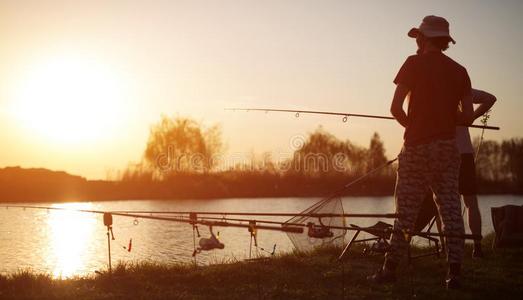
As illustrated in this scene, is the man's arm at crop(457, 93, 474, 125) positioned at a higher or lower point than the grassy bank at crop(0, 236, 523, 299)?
higher

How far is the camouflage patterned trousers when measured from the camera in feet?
18.1

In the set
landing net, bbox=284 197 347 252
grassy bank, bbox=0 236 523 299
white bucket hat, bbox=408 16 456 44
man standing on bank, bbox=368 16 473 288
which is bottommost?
grassy bank, bbox=0 236 523 299

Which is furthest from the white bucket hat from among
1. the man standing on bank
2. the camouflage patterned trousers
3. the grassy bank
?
the grassy bank

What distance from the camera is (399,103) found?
5.59 metres

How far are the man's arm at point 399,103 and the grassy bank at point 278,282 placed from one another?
1795mm

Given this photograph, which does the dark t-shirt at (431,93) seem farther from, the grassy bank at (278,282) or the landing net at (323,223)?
the landing net at (323,223)

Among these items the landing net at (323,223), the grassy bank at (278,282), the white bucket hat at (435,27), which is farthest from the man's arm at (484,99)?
the landing net at (323,223)

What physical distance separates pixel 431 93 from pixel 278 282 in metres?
2.83

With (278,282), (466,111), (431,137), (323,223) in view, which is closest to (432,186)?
(431,137)

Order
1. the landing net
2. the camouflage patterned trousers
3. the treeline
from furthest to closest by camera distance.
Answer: the treeline
the landing net
the camouflage patterned trousers

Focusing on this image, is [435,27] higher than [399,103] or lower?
higher

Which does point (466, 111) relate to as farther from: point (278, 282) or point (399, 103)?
point (278, 282)

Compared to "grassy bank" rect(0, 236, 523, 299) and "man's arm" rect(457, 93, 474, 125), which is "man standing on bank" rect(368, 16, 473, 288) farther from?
"grassy bank" rect(0, 236, 523, 299)

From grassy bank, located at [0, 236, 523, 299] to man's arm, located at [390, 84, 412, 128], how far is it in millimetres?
1795
